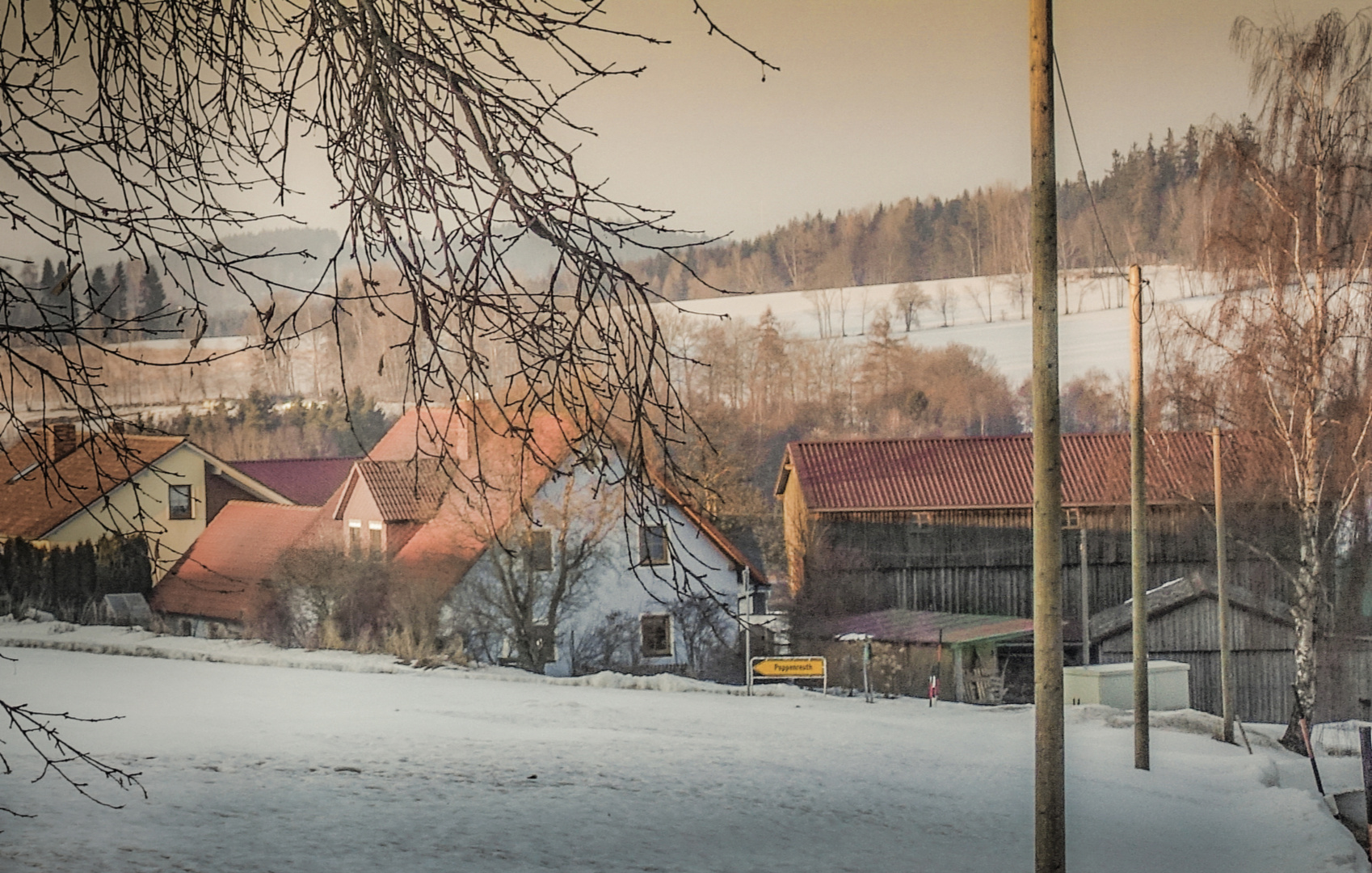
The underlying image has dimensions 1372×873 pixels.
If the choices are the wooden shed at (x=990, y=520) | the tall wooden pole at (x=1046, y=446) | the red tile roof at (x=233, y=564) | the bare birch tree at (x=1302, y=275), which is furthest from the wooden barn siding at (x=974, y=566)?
the tall wooden pole at (x=1046, y=446)

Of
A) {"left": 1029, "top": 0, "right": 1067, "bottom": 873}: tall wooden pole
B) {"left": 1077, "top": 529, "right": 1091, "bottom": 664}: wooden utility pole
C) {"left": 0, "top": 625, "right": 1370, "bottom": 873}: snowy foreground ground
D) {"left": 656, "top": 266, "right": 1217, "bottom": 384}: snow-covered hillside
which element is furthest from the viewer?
{"left": 656, "top": 266, "right": 1217, "bottom": 384}: snow-covered hillside

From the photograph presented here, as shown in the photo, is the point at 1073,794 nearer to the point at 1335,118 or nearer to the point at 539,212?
the point at 1335,118

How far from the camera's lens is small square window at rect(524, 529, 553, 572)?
846 cm

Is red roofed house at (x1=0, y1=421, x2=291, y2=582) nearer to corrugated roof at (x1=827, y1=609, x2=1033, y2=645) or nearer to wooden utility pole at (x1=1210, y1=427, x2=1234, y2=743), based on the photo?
corrugated roof at (x1=827, y1=609, x2=1033, y2=645)

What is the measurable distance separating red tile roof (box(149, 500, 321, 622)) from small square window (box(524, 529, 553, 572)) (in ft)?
4.77

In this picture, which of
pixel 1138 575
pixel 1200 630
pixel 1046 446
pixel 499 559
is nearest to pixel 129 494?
pixel 499 559

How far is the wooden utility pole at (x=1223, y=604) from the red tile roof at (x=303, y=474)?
17.7 ft

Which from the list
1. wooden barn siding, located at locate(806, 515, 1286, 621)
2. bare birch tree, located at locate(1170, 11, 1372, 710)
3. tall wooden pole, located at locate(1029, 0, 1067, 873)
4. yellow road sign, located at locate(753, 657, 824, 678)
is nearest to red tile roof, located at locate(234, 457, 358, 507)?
yellow road sign, located at locate(753, 657, 824, 678)

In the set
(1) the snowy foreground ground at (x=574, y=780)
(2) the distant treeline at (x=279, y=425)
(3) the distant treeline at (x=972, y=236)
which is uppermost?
(3) the distant treeline at (x=972, y=236)

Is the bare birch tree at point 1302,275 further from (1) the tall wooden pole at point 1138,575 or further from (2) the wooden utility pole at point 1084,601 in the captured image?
(1) the tall wooden pole at point 1138,575

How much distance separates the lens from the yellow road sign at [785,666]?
8461mm

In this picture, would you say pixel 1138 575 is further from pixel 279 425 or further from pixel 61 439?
pixel 61 439

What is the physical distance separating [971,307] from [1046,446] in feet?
16.6

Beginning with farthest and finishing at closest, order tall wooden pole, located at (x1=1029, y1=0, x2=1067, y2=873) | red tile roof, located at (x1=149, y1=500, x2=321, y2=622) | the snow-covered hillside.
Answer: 1. the snow-covered hillside
2. red tile roof, located at (x1=149, y1=500, x2=321, y2=622)
3. tall wooden pole, located at (x1=1029, y1=0, x2=1067, y2=873)
